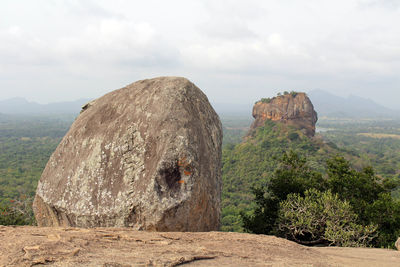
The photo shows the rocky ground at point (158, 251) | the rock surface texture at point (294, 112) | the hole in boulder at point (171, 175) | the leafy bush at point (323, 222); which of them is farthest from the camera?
the rock surface texture at point (294, 112)

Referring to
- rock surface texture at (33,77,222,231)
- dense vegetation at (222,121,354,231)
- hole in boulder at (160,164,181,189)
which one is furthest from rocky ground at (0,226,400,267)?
dense vegetation at (222,121,354,231)

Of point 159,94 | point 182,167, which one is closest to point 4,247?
point 182,167

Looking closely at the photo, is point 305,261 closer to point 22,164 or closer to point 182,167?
Result: point 182,167

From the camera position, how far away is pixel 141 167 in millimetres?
6859

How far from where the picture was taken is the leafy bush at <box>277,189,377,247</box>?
9133 millimetres

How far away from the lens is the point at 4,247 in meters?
3.89

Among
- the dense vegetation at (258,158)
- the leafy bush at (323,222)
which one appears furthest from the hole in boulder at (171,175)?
the dense vegetation at (258,158)

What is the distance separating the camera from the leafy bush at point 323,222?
30.0ft

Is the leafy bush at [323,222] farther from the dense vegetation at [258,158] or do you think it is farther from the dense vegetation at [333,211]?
the dense vegetation at [258,158]

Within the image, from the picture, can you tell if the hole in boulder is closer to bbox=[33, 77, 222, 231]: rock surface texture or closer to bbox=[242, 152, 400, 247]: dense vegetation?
bbox=[33, 77, 222, 231]: rock surface texture

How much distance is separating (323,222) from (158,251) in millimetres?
7429

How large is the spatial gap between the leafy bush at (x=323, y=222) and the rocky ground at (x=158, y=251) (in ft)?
10.4

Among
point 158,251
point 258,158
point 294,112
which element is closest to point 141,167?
point 158,251

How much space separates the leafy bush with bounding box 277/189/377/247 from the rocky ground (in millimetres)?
3160
